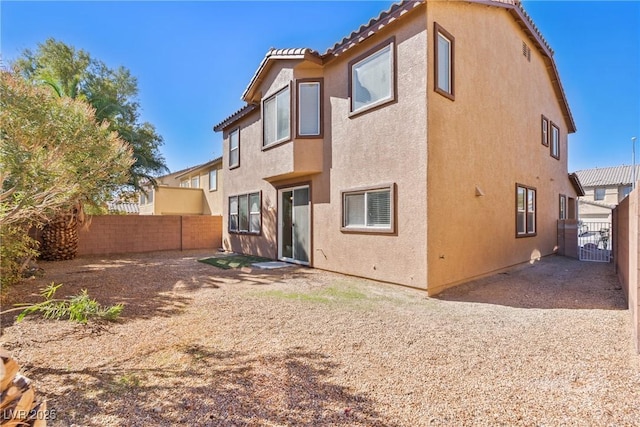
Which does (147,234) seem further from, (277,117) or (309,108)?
(309,108)

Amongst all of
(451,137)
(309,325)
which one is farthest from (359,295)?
(451,137)

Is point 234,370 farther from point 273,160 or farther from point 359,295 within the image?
point 273,160

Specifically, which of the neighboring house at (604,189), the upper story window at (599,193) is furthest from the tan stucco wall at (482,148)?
the upper story window at (599,193)

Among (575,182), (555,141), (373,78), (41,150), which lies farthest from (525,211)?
(41,150)

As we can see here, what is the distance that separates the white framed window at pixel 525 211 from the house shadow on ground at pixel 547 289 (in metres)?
1.53

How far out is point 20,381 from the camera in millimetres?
2307

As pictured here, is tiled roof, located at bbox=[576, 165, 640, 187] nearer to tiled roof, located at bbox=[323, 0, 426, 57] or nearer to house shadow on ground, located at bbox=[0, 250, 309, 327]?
tiled roof, located at bbox=[323, 0, 426, 57]

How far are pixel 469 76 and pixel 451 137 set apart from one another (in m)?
2.29

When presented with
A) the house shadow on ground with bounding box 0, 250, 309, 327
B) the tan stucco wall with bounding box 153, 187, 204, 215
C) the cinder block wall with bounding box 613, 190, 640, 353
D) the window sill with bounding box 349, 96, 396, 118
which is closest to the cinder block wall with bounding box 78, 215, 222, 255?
the house shadow on ground with bounding box 0, 250, 309, 327

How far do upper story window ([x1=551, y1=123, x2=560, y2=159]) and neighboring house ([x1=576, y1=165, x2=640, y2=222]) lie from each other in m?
25.1

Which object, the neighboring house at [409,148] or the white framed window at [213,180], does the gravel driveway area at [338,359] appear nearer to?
the neighboring house at [409,148]

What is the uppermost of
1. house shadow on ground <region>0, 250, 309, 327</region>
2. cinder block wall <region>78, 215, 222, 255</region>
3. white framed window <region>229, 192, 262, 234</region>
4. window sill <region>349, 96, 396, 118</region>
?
window sill <region>349, 96, 396, 118</region>

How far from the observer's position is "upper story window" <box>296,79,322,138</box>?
9.98 meters

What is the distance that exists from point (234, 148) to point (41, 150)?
11.3 metres
